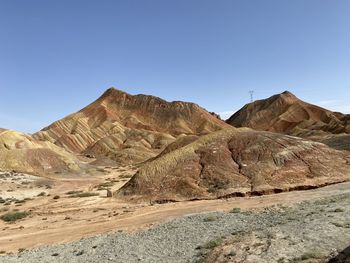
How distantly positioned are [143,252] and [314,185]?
67.2ft

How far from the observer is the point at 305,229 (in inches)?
705

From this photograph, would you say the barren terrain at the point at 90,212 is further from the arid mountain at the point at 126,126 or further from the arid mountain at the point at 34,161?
the arid mountain at the point at 126,126

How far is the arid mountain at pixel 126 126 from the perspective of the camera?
121 m

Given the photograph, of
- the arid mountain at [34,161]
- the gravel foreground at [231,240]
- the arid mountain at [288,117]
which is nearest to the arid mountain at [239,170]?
the gravel foreground at [231,240]

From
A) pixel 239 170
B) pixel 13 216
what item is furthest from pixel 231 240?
pixel 239 170

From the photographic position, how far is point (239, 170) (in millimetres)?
38875

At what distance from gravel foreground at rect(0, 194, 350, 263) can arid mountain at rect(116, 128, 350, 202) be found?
10.7m

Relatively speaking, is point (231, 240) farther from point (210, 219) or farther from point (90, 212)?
point (90, 212)

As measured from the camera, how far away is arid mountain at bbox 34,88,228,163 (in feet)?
396

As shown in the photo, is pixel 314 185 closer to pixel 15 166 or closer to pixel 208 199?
pixel 208 199

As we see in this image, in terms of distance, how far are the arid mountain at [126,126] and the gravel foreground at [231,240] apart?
80626mm

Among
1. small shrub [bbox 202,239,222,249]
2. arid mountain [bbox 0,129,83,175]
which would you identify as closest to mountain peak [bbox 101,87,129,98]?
arid mountain [bbox 0,129,83,175]

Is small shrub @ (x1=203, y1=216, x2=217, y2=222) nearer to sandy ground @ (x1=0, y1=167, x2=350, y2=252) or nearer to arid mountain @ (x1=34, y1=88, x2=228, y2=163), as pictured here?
sandy ground @ (x1=0, y1=167, x2=350, y2=252)

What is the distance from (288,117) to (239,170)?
468 feet
